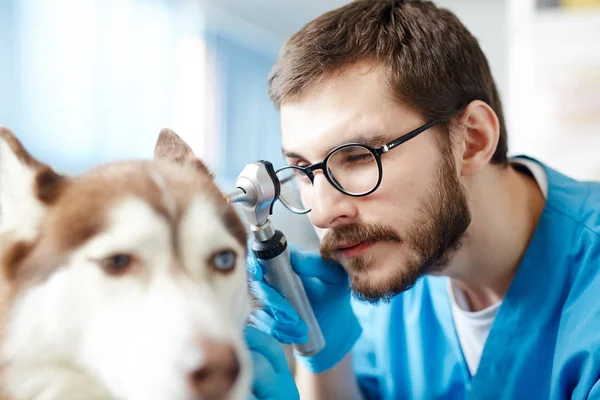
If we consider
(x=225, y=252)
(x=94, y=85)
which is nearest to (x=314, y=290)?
(x=225, y=252)

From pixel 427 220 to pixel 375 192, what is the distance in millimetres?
107

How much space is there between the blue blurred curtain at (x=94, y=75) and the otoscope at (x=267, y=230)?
1.38 ft

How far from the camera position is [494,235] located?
3.38 feet

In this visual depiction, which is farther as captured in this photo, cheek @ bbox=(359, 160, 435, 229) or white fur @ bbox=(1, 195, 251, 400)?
cheek @ bbox=(359, 160, 435, 229)

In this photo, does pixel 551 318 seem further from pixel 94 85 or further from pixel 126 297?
pixel 94 85

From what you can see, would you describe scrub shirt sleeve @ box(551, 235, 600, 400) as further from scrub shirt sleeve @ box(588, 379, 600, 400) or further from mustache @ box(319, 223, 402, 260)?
mustache @ box(319, 223, 402, 260)

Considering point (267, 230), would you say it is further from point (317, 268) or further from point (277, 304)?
point (317, 268)

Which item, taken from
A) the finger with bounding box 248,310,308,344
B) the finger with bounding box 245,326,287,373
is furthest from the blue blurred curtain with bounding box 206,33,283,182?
the finger with bounding box 245,326,287,373

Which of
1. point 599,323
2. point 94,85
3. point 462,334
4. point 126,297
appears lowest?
point 462,334

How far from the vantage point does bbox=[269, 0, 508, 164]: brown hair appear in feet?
2.95

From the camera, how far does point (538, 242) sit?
980mm

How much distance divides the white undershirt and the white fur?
78cm

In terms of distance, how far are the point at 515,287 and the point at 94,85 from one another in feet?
3.79

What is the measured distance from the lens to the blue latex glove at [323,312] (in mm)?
725
